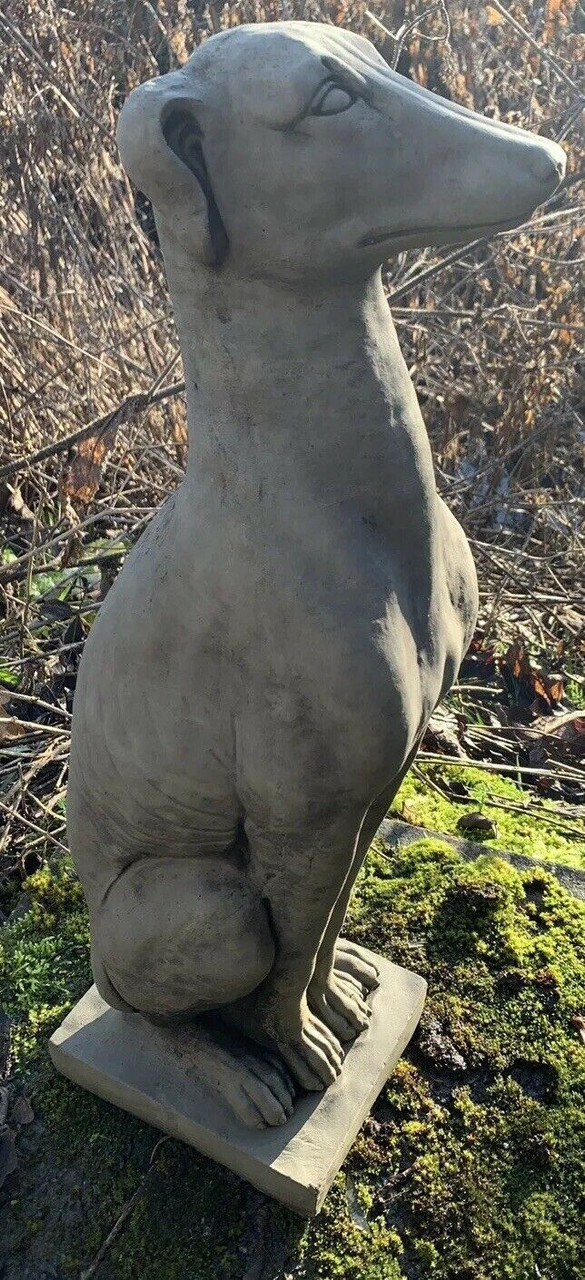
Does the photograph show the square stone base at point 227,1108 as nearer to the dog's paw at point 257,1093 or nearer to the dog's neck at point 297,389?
the dog's paw at point 257,1093

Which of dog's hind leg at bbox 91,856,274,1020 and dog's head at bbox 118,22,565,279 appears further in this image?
dog's hind leg at bbox 91,856,274,1020

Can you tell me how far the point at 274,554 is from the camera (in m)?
1.29

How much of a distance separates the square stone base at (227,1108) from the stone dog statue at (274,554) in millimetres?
81

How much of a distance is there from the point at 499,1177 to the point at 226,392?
167cm

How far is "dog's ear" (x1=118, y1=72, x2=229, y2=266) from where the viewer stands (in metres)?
1.08

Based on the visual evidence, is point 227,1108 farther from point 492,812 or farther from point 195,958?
point 492,812

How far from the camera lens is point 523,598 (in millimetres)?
3941

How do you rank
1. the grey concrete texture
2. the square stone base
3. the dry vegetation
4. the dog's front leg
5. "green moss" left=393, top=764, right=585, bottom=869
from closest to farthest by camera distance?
the dog's front leg → the square stone base → the grey concrete texture → "green moss" left=393, top=764, right=585, bottom=869 → the dry vegetation

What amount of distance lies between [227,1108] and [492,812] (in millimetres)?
1320

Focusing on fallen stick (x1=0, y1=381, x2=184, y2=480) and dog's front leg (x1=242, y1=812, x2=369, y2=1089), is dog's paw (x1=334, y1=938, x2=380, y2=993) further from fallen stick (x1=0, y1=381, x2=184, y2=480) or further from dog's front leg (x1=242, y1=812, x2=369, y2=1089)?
fallen stick (x1=0, y1=381, x2=184, y2=480)

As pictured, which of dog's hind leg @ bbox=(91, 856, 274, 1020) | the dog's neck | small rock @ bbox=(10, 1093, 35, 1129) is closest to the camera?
the dog's neck

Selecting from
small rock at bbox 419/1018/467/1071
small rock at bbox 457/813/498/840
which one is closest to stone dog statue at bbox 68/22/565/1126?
A: small rock at bbox 419/1018/467/1071

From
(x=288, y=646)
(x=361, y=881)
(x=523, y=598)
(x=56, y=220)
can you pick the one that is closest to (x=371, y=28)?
(x=56, y=220)

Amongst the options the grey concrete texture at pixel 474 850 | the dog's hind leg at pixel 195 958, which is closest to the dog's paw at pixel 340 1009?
the dog's hind leg at pixel 195 958
